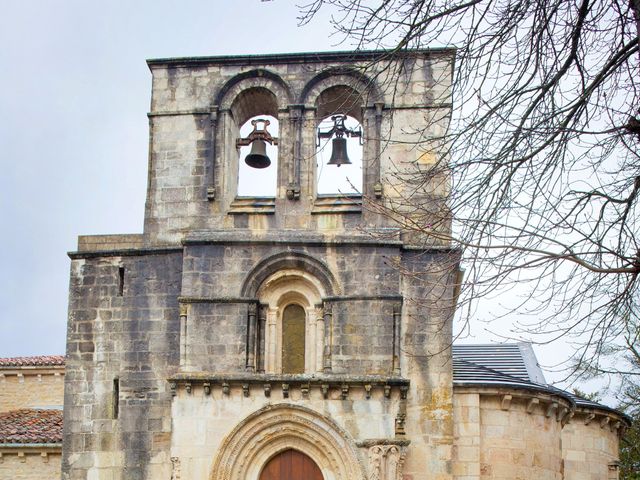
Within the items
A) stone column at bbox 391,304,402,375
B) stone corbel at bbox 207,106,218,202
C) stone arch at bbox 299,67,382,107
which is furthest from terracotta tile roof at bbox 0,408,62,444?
stone arch at bbox 299,67,382,107

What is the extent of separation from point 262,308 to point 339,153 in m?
3.16

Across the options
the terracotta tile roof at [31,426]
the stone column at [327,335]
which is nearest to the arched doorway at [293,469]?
the stone column at [327,335]

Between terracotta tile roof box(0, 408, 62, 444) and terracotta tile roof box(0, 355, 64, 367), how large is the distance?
135 centimetres

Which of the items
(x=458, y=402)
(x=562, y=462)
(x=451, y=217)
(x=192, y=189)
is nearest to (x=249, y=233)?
(x=192, y=189)

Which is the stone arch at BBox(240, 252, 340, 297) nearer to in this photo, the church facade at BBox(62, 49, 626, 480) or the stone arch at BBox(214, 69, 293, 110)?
the church facade at BBox(62, 49, 626, 480)

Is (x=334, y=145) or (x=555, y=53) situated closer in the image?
(x=555, y=53)

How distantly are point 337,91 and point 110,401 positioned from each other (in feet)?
21.0

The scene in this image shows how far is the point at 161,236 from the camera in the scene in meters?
19.6

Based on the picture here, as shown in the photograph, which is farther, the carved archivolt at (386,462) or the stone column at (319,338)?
the stone column at (319,338)

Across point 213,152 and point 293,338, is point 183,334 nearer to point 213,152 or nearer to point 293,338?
point 293,338

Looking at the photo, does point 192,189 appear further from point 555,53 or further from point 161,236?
point 555,53

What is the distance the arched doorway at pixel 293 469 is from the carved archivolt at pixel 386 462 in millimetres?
1145

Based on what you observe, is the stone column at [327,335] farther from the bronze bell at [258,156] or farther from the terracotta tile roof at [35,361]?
the terracotta tile roof at [35,361]

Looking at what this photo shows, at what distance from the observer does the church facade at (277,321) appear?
1822 centimetres
